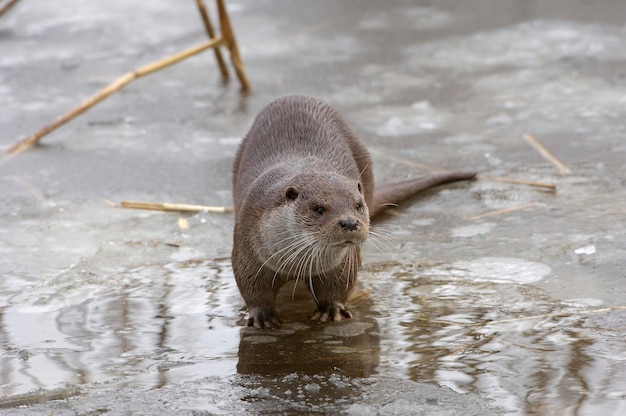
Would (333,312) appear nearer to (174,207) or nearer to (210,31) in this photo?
(174,207)

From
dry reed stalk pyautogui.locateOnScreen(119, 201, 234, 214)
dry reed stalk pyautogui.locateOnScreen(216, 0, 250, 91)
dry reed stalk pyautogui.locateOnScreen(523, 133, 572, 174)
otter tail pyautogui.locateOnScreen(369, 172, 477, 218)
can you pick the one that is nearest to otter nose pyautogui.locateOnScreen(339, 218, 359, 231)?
otter tail pyautogui.locateOnScreen(369, 172, 477, 218)

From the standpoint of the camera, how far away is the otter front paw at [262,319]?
117 inches

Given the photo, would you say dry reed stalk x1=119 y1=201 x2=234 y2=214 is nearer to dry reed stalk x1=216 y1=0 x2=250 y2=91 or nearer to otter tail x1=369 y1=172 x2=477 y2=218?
otter tail x1=369 y1=172 x2=477 y2=218

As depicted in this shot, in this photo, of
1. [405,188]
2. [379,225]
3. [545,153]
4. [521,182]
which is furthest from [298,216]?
[545,153]

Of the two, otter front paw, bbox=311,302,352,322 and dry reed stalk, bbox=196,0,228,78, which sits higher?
dry reed stalk, bbox=196,0,228,78

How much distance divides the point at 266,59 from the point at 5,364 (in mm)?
3460

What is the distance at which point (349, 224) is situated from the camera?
8.91 feet

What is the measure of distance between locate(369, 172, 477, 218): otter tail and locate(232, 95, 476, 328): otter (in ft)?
1.16

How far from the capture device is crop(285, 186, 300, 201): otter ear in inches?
113

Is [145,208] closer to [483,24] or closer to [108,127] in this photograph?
[108,127]

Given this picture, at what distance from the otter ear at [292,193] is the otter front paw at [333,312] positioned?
1.17 ft

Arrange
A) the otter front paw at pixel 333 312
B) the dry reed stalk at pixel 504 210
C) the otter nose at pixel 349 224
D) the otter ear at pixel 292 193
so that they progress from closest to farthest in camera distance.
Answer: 1. the otter nose at pixel 349 224
2. the otter ear at pixel 292 193
3. the otter front paw at pixel 333 312
4. the dry reed stalk at pixel 504 210

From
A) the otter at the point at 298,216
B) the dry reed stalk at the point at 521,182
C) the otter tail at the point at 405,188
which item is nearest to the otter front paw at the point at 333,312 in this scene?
the otter at the point at 298,216

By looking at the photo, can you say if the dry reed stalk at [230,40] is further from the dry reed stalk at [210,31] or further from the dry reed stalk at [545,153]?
the dry reed stalk at [545,153]
